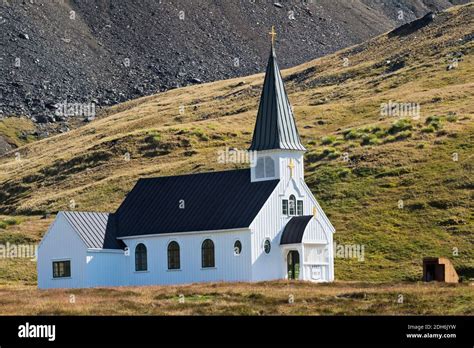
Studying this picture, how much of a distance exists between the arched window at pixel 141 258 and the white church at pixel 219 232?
0.06 meters

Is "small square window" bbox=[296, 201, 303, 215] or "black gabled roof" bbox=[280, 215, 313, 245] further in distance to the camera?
"small square window" bbox=[296, 201, 303, 215]

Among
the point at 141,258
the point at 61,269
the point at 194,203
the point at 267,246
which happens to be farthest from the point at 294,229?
the point at 61,269

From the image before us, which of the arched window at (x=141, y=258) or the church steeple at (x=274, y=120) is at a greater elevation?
the church steeple at (x=274, y=120)

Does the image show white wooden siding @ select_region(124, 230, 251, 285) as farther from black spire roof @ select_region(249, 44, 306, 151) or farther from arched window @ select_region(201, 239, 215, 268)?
black spire roof @ select_region(249, 44, 306, 151)

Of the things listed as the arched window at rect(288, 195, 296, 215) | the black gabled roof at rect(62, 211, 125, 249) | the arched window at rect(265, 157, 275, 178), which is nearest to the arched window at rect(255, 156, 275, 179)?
the arched window at rect(265, 157, 275, 178)

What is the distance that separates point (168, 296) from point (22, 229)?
4596cm

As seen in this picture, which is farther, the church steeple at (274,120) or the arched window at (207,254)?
the church steeple at (274,120)

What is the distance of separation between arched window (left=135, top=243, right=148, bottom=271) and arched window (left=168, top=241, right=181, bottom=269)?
1896 millimetres

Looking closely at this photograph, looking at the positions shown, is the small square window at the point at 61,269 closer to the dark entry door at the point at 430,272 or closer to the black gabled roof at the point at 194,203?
the black gabled roof at the point at 194,203

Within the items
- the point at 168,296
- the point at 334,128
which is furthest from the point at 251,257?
the point at 334,128

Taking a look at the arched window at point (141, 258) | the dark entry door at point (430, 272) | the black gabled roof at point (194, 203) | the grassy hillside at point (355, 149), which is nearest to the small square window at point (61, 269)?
the black gabled roof at point (194, 203)

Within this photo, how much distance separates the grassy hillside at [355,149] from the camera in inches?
3258

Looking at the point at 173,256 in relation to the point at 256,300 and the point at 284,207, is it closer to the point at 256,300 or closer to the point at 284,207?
the point at 284,207

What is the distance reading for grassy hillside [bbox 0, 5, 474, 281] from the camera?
82.8 meters
